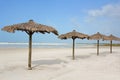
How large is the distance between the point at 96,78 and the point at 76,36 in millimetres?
7742

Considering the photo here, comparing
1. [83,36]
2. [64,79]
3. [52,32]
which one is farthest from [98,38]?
[64,79]

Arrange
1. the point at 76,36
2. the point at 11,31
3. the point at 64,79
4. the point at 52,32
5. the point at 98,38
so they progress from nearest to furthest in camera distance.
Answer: the point at 64,79, the point at 11,31, the point at 52,32, the point at 76,36, the point at 98,38

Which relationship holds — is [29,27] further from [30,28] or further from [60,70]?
[60,70]

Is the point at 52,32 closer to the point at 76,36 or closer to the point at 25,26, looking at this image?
the point at 25,26

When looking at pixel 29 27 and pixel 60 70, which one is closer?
pixel 29 27

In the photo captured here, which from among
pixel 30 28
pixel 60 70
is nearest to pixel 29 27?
pixel 30 28

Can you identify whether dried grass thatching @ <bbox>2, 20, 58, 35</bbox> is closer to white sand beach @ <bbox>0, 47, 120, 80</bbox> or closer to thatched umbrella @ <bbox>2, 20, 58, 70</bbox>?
thatched umbrella @ <bbox>2, 20, 58, 70</bbox>

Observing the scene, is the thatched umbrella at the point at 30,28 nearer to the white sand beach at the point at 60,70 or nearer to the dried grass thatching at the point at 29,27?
the dried grass thatching at the point at 29,27

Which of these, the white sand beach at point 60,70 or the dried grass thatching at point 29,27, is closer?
the white sand beach at point 60,70

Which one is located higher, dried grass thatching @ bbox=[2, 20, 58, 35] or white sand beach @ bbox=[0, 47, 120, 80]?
dried grass thatching @ bbox=[2, 20, 58, 35]

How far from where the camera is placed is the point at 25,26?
1081 centimetres

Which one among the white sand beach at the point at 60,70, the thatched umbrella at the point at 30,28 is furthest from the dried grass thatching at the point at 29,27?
the white sand beach at the point at 60,70

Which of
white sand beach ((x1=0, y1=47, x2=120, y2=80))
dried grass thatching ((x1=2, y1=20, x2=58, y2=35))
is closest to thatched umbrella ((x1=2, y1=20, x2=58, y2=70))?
dried grass thatching ((x1=2, y1=20, x2=58, y2=35))

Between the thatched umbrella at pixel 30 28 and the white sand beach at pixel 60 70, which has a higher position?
the thatched umbrella at pixel 30 28
